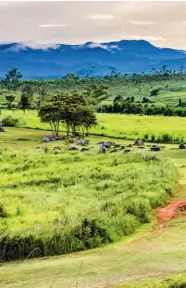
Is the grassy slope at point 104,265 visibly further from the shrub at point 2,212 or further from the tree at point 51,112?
the tree at point 51,112

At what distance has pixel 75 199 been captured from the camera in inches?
1284

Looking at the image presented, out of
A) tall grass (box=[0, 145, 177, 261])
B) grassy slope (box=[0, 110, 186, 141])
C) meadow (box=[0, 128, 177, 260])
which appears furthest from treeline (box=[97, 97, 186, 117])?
tall grass (box=[0, 145, 177, 261])

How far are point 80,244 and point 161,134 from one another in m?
66.6

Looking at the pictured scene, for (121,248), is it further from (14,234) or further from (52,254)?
(14,234)

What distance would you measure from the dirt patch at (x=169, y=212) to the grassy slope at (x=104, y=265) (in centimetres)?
402

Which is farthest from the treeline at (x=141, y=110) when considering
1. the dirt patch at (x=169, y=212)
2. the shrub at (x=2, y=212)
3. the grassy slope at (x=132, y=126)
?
the shrub at (x=2, y=212)

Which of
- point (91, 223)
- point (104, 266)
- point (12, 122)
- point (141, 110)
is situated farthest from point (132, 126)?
point (104, 266)

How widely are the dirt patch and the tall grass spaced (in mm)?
605

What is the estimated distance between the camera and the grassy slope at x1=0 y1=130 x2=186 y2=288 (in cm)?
1777

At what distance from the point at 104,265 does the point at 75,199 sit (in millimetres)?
13415

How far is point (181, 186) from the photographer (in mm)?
37781

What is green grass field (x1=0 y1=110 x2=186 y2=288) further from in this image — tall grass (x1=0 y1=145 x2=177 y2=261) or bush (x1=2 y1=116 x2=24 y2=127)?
bush (x1=2 y1=116 x2=24 y2=127)

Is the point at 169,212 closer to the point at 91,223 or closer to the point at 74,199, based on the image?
the point at 74,199

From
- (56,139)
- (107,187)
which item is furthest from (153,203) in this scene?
(56,139)
